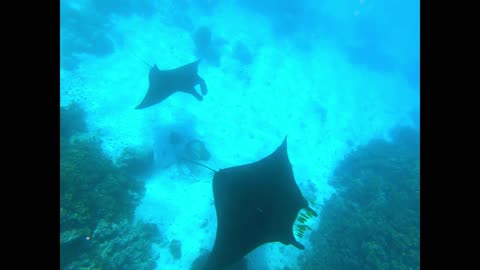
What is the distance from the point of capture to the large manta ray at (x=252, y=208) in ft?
20.7

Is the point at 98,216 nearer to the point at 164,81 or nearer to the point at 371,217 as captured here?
the point at 164,81

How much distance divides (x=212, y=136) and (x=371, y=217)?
29.9ft

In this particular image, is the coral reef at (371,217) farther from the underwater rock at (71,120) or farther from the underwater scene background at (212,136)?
the underwater rock at (71,120)

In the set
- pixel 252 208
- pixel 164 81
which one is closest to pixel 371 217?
pixel 252 208

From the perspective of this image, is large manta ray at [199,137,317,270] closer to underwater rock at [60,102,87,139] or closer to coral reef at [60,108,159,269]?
coral reef at [60,108,159,269]

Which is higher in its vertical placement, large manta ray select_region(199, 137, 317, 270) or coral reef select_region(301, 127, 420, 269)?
large manta ray select_region(199, 137, 317, 270)

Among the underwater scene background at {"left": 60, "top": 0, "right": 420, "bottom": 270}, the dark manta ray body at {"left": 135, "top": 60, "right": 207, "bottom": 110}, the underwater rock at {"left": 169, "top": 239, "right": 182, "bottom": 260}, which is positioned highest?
the dark manta ray body at {"left": 135, "top": 60, "right": 207, "bottom": 110}

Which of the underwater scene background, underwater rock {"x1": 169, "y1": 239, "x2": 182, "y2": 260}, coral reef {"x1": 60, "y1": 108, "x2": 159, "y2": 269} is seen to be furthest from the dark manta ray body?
underwater rock {"x1": 169, "y1": 239, "x2": 182, "y2": 260}

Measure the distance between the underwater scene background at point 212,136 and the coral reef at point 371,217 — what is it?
6cm

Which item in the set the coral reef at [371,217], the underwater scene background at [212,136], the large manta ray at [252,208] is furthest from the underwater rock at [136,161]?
the coral reef at [371,217]

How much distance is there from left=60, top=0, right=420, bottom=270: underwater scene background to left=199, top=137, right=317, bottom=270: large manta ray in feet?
13.2

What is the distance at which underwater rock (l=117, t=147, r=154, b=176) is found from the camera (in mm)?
12086
